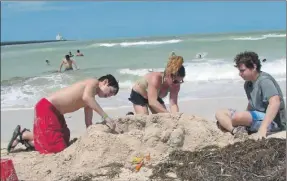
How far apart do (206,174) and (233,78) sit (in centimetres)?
1010

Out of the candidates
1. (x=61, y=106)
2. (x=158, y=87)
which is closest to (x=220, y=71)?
(x=158, y=87)

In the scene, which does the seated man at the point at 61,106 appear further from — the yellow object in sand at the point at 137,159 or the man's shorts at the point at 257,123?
the man's shorts at the point at 257,123

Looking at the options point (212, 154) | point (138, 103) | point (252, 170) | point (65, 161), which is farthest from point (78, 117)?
point (252, 170)

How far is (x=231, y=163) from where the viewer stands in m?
3.79

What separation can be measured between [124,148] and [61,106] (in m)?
1.10

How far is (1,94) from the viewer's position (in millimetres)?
12367

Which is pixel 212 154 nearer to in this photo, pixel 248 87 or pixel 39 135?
pixel 248 87

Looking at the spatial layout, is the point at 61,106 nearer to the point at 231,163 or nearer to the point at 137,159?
the point at 137,159

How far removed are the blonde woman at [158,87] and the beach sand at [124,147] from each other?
0.55 m

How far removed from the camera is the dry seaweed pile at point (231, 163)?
3.57 m

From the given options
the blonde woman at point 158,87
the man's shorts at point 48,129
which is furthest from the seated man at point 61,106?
the blonde woman at point 158,87

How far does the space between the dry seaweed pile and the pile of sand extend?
0.53 feet

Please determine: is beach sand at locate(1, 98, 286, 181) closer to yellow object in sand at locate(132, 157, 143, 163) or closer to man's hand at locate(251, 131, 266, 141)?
yellow object in sand at locate(132, 157, 143, 163)

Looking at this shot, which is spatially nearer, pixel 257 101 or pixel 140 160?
pixel 140 160
